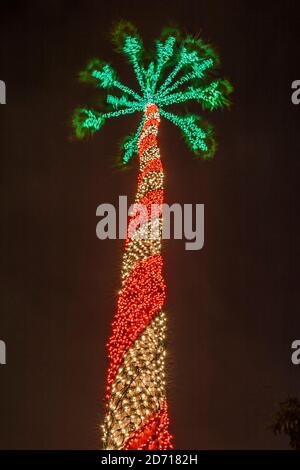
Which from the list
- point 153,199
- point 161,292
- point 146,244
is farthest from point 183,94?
point 161,292

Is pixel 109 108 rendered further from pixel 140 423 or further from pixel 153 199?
pixel 140 423

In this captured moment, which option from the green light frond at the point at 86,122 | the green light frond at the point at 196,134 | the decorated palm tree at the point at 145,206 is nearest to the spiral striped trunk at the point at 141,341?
the decorated palm tree at the point at 145,206

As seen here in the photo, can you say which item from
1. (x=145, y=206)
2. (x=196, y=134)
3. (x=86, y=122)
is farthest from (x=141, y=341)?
(x=86, y=122)

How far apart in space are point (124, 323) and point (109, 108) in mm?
5182

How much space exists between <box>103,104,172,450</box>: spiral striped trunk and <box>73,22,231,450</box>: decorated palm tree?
14 mm

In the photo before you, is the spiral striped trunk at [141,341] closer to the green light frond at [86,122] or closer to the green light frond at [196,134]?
the green light frond at [196,134]

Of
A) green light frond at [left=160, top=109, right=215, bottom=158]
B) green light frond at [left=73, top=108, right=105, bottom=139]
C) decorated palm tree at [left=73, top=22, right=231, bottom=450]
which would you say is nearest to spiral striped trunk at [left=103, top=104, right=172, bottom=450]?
decorated palm tree at [left=73, top=22, right=231, bottom=450]

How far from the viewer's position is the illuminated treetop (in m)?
13.0

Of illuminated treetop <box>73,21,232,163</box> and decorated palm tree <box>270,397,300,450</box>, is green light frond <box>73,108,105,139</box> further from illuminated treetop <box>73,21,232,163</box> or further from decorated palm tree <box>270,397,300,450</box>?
decorated palm tree <box>270,397,300,450</box>

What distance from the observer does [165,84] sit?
42.8 feet

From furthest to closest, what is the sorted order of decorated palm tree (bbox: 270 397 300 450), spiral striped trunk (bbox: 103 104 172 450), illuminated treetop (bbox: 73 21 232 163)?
illuminated treetop (bbox: 73 21 232 163) → spiral striped trunk (bbox: 103 104 172 450) → decorated palm tree (bbox: 270 397 300 450)

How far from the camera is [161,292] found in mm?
10461
